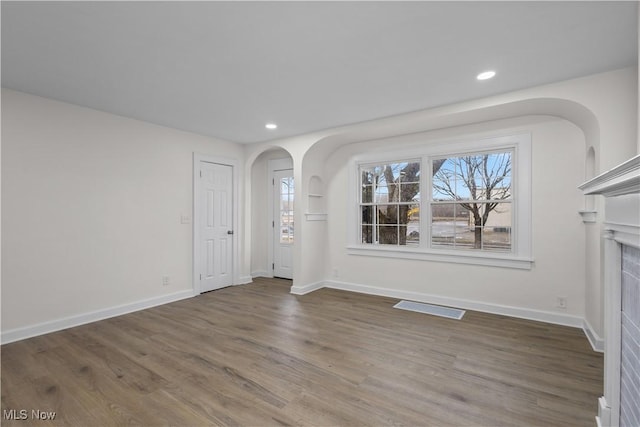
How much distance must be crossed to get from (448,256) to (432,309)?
74 cm

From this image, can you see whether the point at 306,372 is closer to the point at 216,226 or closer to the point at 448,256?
the point at 448,256

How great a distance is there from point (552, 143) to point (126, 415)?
462cm

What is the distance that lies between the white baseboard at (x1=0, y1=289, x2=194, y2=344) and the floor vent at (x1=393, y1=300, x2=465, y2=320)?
320cm

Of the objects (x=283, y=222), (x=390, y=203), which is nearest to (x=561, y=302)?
(x=390, y=203)

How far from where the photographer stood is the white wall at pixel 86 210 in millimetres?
2934

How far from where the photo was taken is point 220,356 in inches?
102

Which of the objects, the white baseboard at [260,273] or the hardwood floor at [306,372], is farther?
the white baseboard at [260,273]

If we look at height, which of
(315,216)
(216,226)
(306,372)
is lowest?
(306,372)

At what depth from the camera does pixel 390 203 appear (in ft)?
14.9

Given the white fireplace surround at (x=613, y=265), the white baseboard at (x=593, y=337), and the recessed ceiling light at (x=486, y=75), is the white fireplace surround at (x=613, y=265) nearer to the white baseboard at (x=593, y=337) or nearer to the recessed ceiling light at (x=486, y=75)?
the white baseboard at (x=593, y=337)

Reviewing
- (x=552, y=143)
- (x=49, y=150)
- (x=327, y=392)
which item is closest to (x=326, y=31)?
(x=327, y=392)

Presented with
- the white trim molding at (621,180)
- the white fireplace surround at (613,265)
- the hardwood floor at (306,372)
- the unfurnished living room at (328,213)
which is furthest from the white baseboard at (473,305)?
the white trim molding at (621,180)

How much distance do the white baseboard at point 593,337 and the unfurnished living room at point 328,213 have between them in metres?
0.05

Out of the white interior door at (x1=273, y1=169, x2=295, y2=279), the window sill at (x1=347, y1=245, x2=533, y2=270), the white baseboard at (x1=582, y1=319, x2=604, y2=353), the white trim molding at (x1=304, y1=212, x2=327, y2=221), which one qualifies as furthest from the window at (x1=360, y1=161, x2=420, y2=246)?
the white baseboard at (x1=582, y1=319, x2=604, y2=353)
